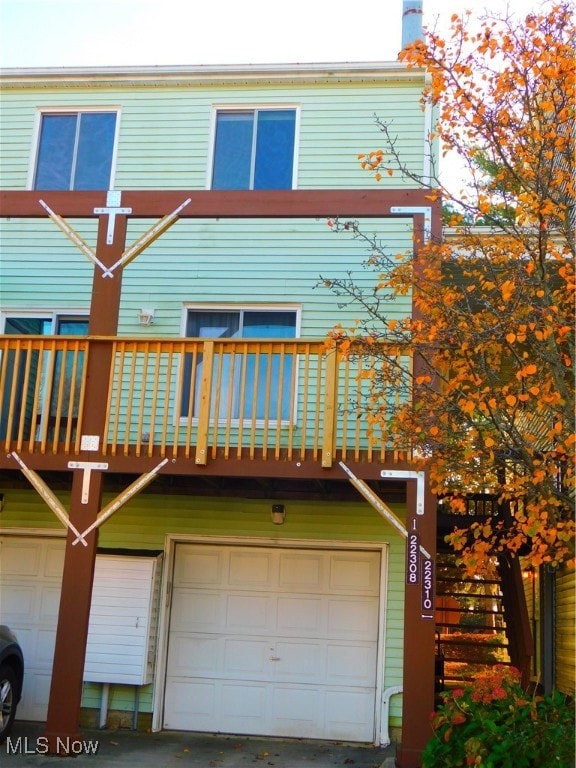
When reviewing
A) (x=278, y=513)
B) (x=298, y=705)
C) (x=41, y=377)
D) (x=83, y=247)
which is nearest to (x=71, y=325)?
(x=41, y=377)

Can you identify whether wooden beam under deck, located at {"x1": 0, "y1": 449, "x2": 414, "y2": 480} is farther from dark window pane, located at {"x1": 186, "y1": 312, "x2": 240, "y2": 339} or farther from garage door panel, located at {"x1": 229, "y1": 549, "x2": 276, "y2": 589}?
dark window pane, located at {"x1": 186, "y1": 312, "x2": 240, "y2": 339}

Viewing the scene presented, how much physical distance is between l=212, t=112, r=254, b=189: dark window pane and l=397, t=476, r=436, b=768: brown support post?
17.8 ft

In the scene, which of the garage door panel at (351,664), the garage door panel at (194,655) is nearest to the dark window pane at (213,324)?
the garage door panel at (194,655)

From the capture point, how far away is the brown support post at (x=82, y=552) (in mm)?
7945

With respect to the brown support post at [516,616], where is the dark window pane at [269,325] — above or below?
above

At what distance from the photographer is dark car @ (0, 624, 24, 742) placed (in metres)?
8.73

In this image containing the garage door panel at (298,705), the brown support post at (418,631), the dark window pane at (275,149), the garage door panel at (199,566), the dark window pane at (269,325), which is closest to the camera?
the brown support post at (418,631)

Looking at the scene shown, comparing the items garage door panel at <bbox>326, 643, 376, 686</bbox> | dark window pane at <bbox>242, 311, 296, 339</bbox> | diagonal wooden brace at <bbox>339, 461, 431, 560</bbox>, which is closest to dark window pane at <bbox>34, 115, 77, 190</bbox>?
dark window pane at <bbox>242, 311, 296, 339</bbox>

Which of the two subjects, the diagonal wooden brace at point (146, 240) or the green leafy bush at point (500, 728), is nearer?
the green leafy bush at point (500, 728)

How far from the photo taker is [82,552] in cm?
832

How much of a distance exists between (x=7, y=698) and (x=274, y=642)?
119 inches

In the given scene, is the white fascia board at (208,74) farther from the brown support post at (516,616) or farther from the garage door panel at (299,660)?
the garage door panel at (299,660)

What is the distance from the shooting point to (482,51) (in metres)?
6.57

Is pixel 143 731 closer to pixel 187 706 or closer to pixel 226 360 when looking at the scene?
pixel 187 706
